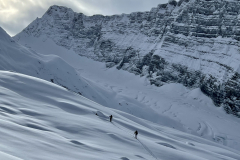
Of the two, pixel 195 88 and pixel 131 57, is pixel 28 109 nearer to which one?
pixel 195 88

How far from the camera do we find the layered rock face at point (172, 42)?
107 metres

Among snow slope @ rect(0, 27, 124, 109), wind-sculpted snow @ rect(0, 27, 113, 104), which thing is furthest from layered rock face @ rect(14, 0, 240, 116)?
wind-sculpted snow @ rect(0, 27, 113, 104)

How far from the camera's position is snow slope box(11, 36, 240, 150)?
3056 inches

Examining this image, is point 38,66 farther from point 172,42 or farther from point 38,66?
point 172,42

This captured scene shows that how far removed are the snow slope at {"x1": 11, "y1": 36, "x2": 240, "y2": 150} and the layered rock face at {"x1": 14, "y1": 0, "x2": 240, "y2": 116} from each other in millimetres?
6353

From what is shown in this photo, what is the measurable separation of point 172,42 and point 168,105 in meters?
47.2

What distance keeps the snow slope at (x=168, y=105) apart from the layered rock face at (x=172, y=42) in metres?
6.35

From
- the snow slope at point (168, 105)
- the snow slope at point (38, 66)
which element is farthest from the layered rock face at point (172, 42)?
the snow slope at point (38, 66)

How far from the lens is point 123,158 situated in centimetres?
1669

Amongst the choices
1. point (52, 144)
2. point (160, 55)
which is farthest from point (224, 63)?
point (52, 144)

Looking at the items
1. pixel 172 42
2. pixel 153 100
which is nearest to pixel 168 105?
pixel 153 100

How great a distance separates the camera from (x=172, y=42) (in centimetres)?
13000

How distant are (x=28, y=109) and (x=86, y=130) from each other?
21.2 ft

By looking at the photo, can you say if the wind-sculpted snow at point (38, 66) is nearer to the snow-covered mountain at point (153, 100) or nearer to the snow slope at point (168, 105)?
the snow-covered mountain at point (153, 100)
